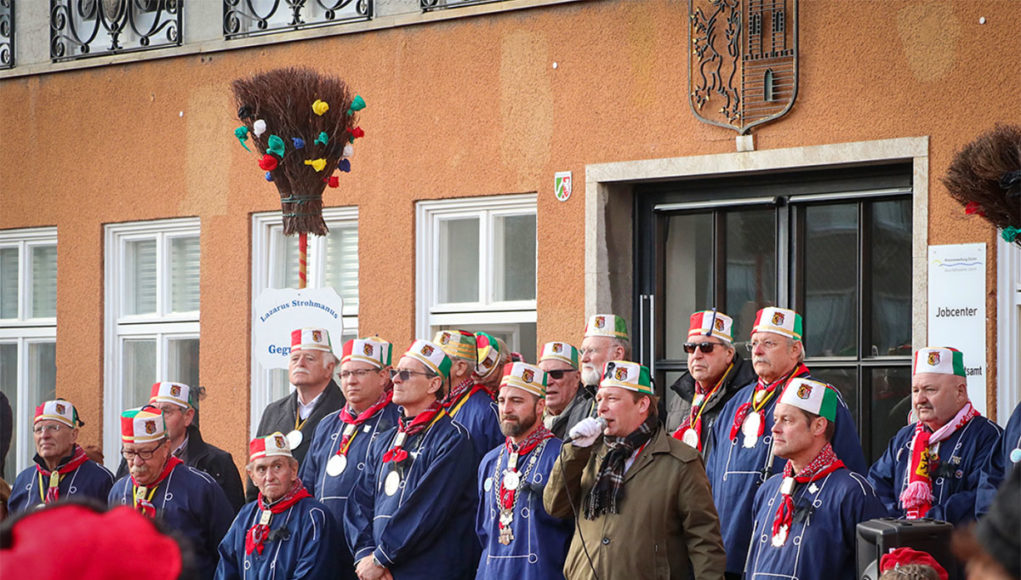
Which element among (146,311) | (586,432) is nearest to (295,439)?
(586,432)

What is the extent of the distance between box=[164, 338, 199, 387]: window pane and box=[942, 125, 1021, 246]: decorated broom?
275 inches

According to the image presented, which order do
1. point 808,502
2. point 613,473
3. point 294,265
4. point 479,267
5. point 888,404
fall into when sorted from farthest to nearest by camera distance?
point 294,265
point 479,267
point 888,404
point 613,473
point 808,502

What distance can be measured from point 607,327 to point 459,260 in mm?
3079

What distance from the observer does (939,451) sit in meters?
6.61

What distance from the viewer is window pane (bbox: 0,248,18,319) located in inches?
515

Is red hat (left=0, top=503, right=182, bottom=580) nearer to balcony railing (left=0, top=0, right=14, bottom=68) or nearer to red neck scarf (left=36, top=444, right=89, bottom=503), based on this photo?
red neck scarf (left=36, top=444, right=89, bottom=503)

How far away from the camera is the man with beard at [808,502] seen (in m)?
5.60

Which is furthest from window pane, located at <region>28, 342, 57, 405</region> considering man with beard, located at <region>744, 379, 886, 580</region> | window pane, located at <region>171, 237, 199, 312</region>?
man with beard, located at <region>744, 379, 886, 580</region>

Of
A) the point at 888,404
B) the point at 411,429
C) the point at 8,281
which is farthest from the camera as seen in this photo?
the point at 8,281

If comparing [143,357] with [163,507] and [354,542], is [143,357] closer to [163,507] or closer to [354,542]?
[163,507]

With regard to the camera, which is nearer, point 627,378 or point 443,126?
point 627,378

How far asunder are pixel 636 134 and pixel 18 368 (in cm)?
654

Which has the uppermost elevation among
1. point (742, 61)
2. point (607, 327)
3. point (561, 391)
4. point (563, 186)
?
point (742, 61)

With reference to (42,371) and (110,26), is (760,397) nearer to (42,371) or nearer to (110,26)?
(110,26)
